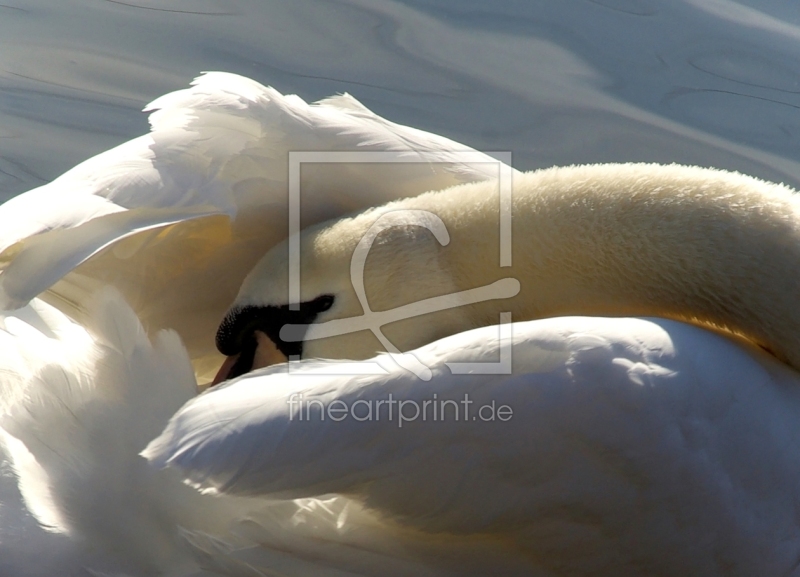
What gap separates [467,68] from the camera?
5.16m

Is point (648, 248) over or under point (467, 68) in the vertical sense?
under

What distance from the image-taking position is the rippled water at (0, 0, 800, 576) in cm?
474

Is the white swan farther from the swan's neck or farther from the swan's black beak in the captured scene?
the swan's black beak

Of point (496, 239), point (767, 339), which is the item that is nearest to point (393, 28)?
point (496, 239)

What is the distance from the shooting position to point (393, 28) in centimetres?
538

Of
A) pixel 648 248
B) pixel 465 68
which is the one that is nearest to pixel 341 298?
pixel 648 248

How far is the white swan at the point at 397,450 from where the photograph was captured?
189 cm

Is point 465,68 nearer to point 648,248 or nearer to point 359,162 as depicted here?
point 359,162

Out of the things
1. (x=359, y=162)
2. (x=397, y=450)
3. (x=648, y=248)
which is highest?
(x=359, y=162)

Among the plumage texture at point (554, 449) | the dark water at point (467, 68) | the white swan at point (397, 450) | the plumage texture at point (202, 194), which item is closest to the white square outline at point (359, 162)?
the plumage texture at point (202, 194)

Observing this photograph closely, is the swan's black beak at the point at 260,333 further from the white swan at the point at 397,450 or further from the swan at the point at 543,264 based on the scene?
the white swan at the point at 397,450

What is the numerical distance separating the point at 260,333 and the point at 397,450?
805 millimetres

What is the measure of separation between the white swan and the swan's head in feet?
0.94

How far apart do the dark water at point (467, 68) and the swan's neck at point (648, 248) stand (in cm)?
194
